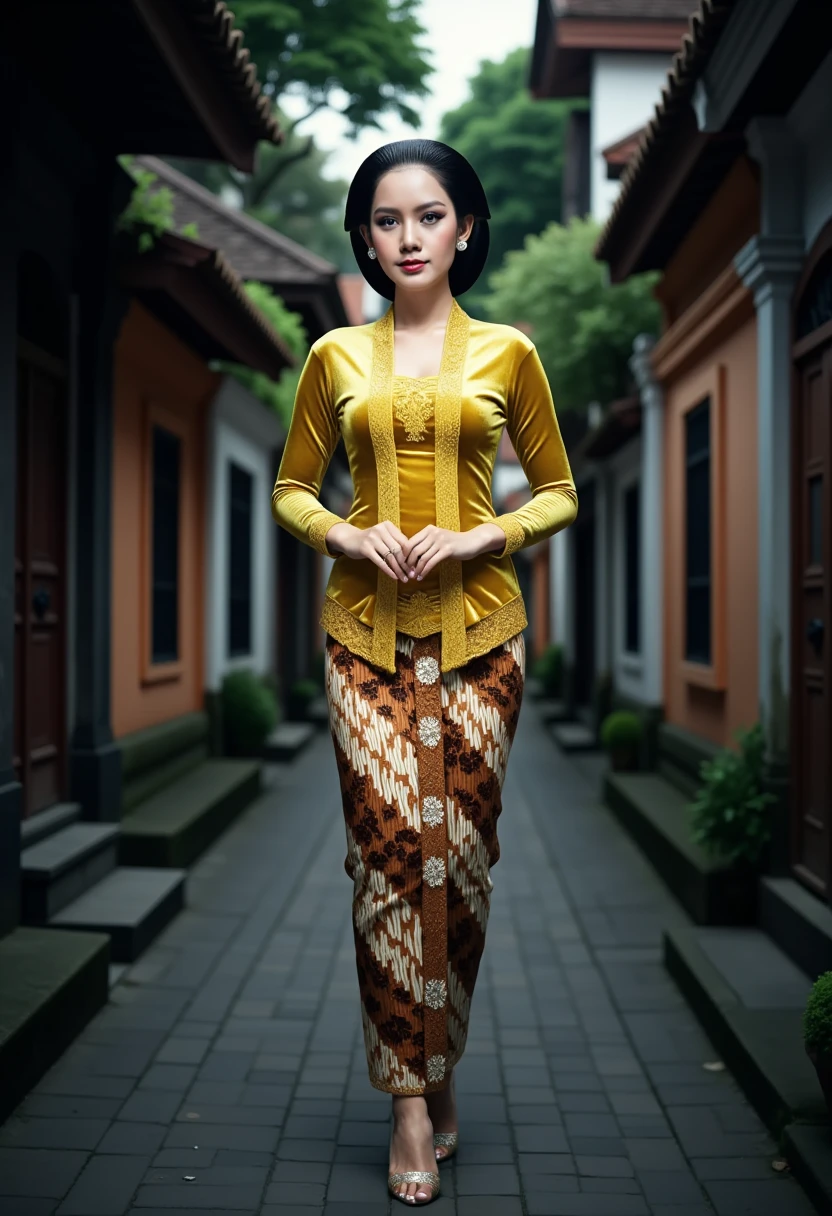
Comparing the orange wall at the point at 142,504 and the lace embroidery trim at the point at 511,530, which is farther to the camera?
the orange wall at the point at 142,504

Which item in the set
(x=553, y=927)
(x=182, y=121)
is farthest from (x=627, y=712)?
(x=182, y=121)

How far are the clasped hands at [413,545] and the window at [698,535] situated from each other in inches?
185

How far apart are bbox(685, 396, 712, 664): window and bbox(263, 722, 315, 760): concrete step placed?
5.17 meters

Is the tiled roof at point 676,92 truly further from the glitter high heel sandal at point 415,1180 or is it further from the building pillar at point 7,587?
the glitter high heel sandal at point 415,1180

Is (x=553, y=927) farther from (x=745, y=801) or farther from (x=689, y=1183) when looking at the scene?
(x=689, y=1183)

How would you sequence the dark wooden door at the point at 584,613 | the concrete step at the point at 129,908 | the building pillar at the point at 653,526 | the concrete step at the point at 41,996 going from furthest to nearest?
the dark wooden door at the point at 584,613
the building pillar at the point at 653,526
the concrete step at the point at 129,908
the concrete step at the point at 41,996

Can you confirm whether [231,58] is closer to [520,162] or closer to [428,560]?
[428,560]

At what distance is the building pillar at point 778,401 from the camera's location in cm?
522

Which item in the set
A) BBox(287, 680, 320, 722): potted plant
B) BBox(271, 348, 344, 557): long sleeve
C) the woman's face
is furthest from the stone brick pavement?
BBox(287, 680, 320, 722): potted plant

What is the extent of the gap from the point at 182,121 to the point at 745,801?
406 cm

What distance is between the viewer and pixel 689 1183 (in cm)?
322

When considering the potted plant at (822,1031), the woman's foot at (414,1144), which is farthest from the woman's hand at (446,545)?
the potted plant at (822,1031)

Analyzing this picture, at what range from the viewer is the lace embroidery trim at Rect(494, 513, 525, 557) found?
2.93 meters

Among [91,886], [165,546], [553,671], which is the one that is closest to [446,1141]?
[91,886]
